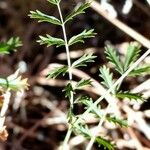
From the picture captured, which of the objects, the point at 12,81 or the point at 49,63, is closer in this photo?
the point at 12,81

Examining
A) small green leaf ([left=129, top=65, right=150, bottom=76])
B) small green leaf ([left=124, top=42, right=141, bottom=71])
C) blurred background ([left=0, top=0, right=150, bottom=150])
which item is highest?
small green leaf ([left=124, top=42, right=141, bottom=71])

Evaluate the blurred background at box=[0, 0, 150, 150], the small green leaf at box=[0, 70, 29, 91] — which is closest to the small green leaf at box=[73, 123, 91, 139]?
the small green leaf at box=[0, 70, 29, 91]

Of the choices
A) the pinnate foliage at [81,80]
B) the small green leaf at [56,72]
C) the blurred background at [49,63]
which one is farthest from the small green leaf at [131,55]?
the blurred background at [49,63]

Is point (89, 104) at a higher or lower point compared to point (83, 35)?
lower

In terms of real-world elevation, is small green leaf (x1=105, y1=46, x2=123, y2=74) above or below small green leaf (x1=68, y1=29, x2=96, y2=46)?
below

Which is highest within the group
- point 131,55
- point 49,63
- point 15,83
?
point 131,55

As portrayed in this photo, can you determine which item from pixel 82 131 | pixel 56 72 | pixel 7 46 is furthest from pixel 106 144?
pixel 7 46

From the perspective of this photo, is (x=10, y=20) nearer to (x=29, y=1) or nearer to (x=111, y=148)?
(x=29, y=1)

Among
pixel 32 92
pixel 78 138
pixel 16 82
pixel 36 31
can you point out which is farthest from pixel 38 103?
pixel 16 82

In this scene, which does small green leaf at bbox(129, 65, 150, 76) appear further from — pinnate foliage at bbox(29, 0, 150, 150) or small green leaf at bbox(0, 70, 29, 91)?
small green leaf at bbox(0, 70, 29, 91)

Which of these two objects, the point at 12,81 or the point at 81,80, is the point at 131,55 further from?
the point at 12,81
